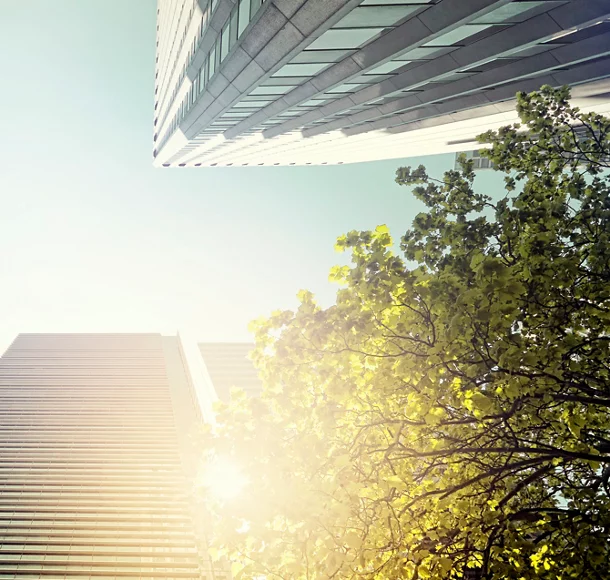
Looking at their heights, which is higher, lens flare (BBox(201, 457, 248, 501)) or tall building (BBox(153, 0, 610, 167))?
tall building (BBox(153, 0, 610, 167))

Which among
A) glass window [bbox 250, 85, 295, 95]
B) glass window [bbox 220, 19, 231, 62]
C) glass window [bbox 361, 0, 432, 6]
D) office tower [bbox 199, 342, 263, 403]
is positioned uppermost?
office tower [bbox 199, 342, 263, 403]

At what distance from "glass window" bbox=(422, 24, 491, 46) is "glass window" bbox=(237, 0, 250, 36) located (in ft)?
16.9

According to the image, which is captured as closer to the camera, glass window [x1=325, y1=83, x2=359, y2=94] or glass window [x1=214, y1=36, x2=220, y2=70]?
glass window [x1=325, y1=83, x2=359, y2=94]

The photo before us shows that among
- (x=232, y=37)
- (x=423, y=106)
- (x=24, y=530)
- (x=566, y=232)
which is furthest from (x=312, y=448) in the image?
(x=24, y=530)

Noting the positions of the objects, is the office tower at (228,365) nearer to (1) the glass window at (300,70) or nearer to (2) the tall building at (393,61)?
(2) the tall building at (393,61)

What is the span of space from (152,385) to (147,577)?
1470 inches

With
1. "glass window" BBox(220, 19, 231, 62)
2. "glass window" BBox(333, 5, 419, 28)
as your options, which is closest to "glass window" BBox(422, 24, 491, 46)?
"glass window" BBox(333, 5, 419, 28)

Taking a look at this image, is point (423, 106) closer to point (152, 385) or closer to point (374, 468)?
point (374, 468)

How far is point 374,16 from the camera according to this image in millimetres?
10406

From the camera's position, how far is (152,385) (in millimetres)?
60406

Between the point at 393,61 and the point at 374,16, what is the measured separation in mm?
3557

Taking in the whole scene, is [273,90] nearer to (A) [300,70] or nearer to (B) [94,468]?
(A) [300,70]

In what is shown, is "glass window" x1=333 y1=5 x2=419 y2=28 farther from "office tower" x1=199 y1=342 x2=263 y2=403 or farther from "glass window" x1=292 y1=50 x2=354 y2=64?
"office tower" x1=199 y1=342 x2=263 y2=403

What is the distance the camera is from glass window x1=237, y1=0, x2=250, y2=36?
13.2 metres
